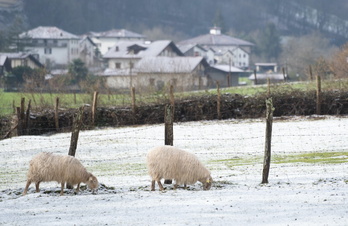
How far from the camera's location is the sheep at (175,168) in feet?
61.3

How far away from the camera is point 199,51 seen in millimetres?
169000

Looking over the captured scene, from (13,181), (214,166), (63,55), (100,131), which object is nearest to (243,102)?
(100,131)

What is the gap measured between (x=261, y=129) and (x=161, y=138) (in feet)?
17.2

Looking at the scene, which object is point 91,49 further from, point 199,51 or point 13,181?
point 13,181

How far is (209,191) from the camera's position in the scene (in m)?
18.3

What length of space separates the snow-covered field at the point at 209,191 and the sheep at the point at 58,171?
0.38 meters

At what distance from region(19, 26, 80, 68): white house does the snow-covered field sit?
128513 mm

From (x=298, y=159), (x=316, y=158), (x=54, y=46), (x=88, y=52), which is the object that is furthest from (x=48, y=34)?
(x=316, y=158)

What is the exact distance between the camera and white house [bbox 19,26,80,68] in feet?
531

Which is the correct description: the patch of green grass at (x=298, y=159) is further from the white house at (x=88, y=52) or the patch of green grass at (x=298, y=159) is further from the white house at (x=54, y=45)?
the white house at (x=54, y=45)

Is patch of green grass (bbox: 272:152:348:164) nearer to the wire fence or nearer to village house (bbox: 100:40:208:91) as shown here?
the wire fence

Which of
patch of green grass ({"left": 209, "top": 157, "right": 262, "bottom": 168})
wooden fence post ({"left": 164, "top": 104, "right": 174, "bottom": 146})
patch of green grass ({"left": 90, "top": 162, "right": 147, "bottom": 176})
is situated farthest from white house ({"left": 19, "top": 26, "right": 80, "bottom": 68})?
wooden fence post ({"left": 164, "top": 104, "right": 174, "bottom": 146})

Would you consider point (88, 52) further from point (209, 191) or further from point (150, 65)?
point (209, 191)

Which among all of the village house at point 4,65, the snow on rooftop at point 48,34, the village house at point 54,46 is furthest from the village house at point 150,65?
the snow on rooftop at point 48,34
